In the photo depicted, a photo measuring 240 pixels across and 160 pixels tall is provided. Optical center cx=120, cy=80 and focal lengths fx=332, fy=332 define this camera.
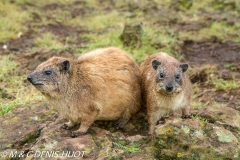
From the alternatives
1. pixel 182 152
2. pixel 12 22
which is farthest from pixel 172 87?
pixel 12 22

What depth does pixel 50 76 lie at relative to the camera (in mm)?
4555

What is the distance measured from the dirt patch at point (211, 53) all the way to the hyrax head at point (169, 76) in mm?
5174

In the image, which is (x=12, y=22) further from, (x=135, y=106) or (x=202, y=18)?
(x=135, y=106)

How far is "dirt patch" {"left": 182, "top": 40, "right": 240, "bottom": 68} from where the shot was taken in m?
10.1

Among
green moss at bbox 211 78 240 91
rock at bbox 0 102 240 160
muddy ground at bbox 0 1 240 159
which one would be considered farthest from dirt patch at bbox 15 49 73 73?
rock at bbox 0 102 240 160

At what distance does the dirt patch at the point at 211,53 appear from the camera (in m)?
10.1

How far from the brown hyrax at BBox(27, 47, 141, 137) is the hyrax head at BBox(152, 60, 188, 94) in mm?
470

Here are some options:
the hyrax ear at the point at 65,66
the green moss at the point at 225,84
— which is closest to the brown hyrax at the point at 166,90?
the hyrax ear at the point at 65,66

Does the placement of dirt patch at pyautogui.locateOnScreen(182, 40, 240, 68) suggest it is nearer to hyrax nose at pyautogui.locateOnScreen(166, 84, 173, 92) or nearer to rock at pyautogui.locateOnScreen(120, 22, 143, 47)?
rock at pyautogui.locateOnScreen(120, 22, 143, 47)

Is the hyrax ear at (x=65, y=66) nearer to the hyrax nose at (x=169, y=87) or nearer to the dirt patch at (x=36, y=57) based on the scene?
the hyrax nose at (x=169, y=87)

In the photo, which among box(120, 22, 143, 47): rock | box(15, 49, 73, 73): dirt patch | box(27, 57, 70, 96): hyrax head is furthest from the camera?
box(120, 22, 143, 47): rock

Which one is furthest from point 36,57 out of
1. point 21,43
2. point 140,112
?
point 140,112

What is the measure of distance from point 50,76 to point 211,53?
24.5 feet

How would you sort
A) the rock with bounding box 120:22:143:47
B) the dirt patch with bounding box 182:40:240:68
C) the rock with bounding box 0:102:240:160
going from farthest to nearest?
the rock with bounding box 120:22:143:47, the dirt patch with bounding box 182:40:240:68, the rock with bounding box 0:102:240:160
